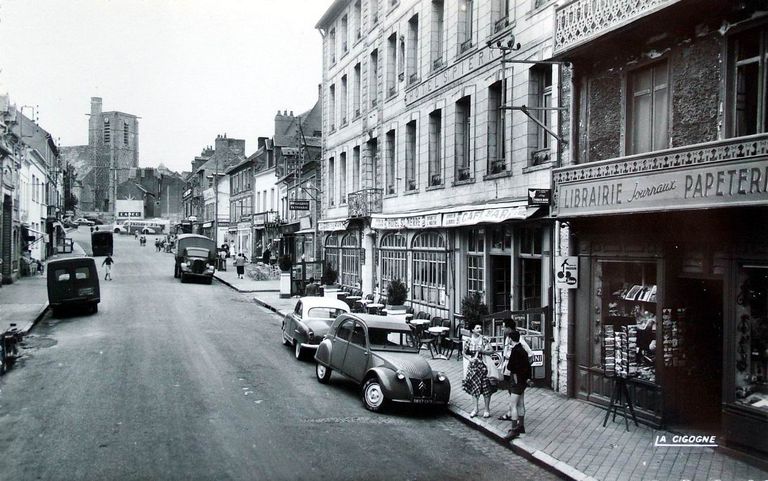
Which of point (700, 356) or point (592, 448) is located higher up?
point (700, 356)

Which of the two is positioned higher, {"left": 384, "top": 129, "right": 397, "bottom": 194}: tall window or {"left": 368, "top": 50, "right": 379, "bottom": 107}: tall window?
{"left": 368, "top": 50, "right": 379, "bottom": 107}: tall window

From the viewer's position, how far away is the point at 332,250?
103 ft

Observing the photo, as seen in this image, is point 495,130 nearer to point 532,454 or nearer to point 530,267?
point 530,267

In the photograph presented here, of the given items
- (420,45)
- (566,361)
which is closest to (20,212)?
(420,45)

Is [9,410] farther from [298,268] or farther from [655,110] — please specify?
[298,268]

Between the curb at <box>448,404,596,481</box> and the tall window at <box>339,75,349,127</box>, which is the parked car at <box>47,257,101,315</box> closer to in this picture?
the tall window at <box>339,75,349,127</box>

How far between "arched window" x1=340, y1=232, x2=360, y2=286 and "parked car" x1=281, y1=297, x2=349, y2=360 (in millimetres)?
9802

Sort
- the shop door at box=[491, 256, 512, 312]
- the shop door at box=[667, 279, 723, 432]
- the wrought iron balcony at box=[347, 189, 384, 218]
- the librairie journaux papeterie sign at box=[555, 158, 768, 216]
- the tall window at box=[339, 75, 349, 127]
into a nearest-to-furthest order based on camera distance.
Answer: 1. the librairie journaux papeterie sign at box=[555, 158, 768, 216]
2. the shop door at box=[667, 279, 723, 432]
3. the shop door at box=[491, 256, 512, 312]
4. the wrought iron balcony at box=[347, 189, 384, 218]
5. the tall window at box=[339, 75, 349, 127]

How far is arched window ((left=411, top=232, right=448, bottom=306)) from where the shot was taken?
63.4ft

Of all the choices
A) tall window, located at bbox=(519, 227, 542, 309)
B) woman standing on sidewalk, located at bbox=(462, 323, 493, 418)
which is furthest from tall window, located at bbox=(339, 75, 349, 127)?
woman standing on sidewalk, located at bbox=(462, 323, 493, 418)

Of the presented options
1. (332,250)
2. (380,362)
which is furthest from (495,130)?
(332,250)

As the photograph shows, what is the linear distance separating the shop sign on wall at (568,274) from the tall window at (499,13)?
22.2 ft

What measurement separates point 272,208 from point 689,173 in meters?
45.5

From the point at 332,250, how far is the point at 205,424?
2130cm
